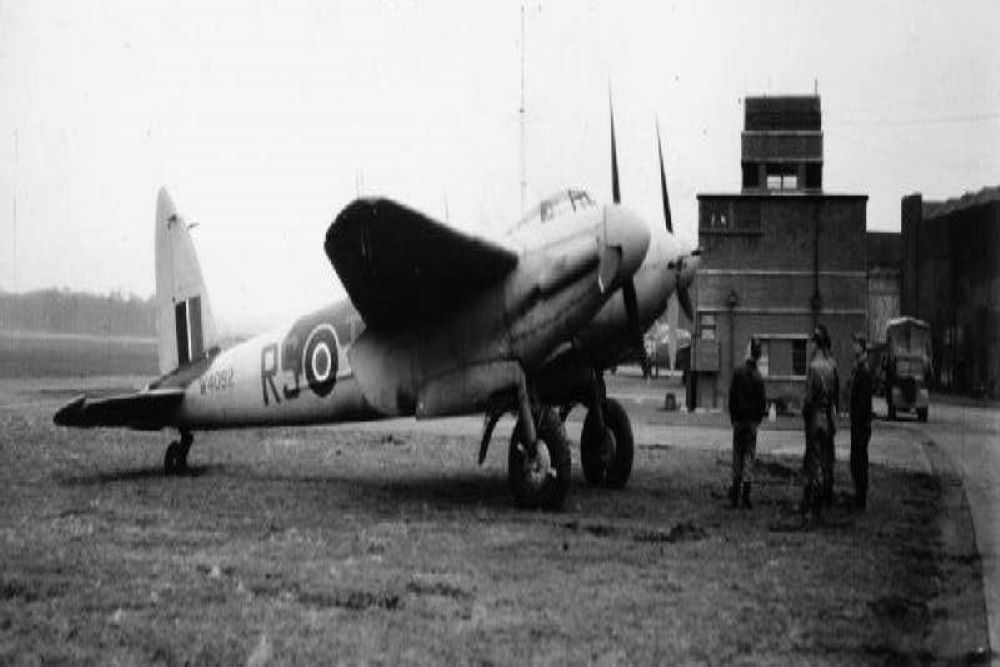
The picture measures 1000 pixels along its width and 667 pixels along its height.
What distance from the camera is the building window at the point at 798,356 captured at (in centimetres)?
3017

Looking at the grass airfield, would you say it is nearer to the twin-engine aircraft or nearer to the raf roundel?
the twin-engine aircraft

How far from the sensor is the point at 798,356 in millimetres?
30266

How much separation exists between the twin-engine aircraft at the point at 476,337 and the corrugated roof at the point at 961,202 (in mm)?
32221

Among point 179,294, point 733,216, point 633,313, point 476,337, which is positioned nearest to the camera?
point 633,313

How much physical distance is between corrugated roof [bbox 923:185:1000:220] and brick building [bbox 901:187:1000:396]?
3.4 inches

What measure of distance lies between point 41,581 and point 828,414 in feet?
22.8

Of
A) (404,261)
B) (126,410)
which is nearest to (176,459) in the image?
(126,410)

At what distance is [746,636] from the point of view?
18.5 feet

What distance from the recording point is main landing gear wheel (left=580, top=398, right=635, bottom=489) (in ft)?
41.4

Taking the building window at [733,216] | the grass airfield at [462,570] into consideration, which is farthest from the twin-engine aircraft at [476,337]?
the building window at [733,216]

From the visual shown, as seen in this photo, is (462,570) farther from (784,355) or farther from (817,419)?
(784,355)

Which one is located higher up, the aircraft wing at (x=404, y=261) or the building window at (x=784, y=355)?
the aircraft wing at (x=404, y=261)

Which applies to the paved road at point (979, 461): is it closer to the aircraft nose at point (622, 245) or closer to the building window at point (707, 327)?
the aircraft nose at point (622, 245)

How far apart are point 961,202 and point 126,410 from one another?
5038cm
